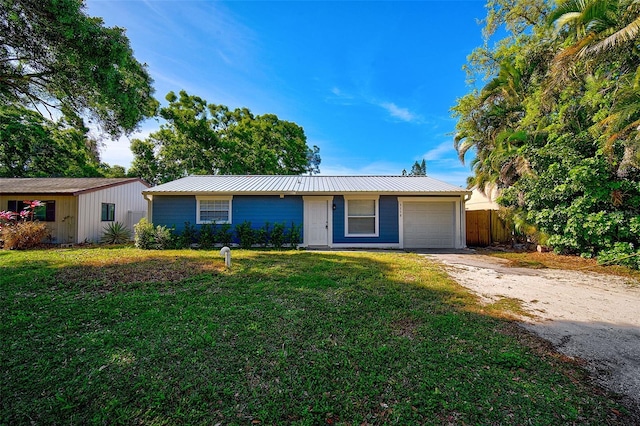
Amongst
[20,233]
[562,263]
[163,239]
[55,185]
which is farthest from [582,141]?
[55,185]

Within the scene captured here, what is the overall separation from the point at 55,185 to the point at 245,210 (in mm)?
9536

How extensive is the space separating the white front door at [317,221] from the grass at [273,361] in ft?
19.5

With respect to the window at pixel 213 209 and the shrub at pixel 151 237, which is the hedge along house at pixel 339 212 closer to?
the window at pixel 213 209

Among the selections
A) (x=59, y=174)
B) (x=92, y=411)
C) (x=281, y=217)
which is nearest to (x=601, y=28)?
(x=281, y=217)

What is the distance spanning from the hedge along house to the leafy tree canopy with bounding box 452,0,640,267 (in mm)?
2507

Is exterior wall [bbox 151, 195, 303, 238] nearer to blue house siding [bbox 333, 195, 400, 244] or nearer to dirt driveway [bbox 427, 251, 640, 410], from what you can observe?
blue house siding [bbox 333, 195, 400, 244]

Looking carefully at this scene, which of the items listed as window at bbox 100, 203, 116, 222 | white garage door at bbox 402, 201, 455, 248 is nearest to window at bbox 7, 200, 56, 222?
window at bbox 100, 203, 116, 222

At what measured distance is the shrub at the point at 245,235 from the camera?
10.3 m

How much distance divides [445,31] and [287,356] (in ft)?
41.8

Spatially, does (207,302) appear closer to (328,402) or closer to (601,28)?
(328,402)

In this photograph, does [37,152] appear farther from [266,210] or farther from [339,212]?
[339,212]

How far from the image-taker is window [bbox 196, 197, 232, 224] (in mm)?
10797

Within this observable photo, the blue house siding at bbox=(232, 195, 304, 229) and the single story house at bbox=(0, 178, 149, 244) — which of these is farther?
the single story house at bbox=(0, 178, 149, 244)

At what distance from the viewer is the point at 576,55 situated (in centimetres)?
732
